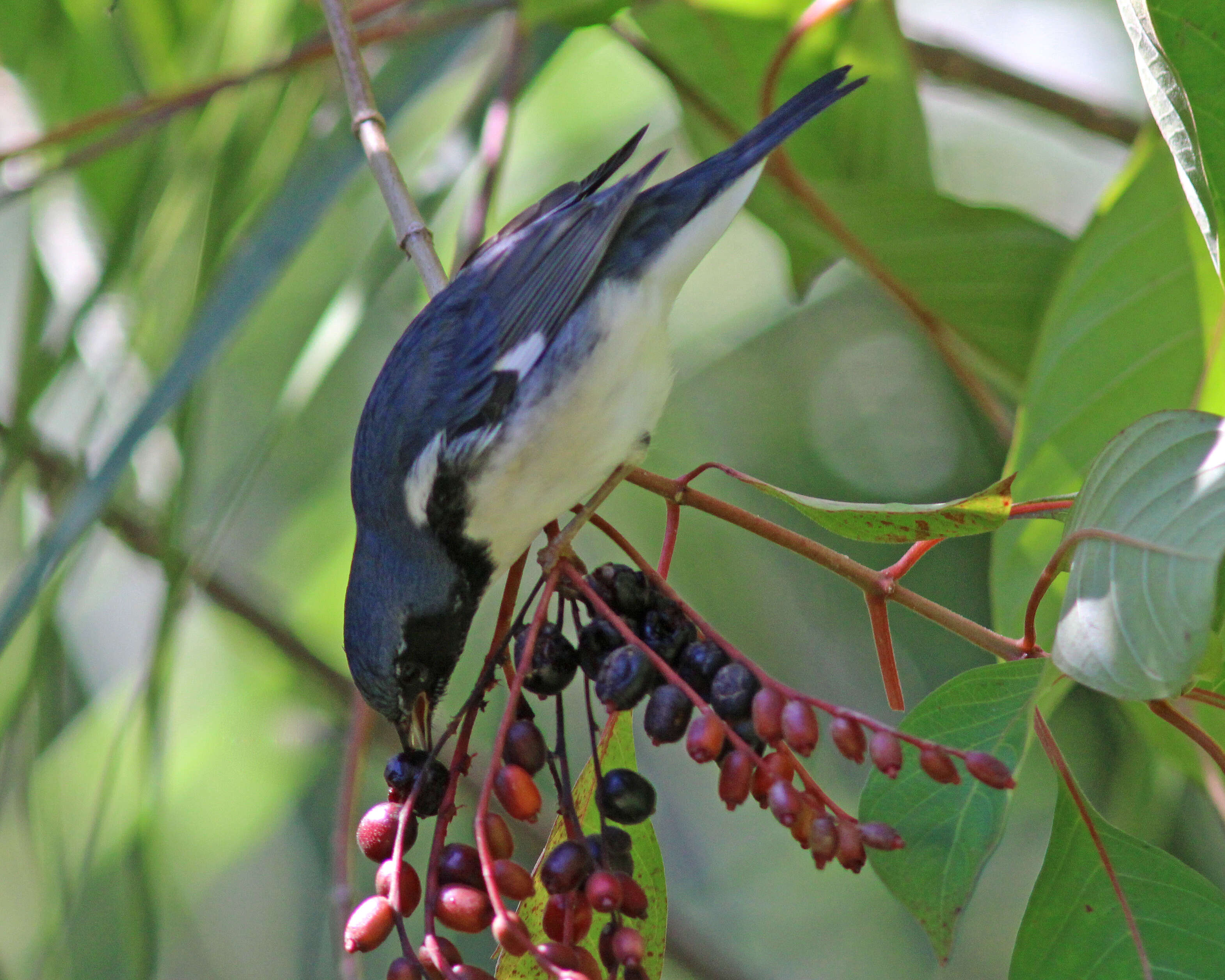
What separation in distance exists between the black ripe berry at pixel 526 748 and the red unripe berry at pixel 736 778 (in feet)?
0.71

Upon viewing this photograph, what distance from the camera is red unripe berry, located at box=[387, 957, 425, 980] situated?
1.16 m

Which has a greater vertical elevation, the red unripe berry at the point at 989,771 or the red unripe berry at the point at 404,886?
the red unripe berry at the point at 404,886

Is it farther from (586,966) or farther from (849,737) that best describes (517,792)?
(849,737)

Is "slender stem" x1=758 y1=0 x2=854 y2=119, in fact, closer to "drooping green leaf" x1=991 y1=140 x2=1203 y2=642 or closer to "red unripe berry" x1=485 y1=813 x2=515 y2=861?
"drooping green leaf" x1=991 y1=140 x2=1203 y2=642

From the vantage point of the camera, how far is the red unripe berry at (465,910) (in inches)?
44.9

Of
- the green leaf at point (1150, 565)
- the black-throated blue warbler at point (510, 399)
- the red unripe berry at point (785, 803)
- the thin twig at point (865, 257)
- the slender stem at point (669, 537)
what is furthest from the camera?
the thin twig at point (865, 257)

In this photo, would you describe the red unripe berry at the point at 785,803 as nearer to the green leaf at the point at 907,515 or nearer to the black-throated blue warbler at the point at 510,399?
the green leaf at the point at 907,515

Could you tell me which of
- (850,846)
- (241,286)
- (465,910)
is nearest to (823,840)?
(850,846)

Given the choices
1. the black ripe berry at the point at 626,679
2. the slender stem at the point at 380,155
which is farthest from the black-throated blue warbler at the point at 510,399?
the black ripe berry at the point at 626,679

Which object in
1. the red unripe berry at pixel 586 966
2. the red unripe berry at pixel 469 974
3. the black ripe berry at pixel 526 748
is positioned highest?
Result: the black ripe berry at pixel 526 748

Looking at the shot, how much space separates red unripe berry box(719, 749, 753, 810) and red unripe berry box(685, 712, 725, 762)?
0.02 m

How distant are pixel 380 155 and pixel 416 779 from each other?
92cm

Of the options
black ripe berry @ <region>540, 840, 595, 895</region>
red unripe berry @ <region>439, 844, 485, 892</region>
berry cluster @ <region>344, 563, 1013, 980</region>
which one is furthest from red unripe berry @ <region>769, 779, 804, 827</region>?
red unripe berry @ <region>439, 844, 485, 892</region>

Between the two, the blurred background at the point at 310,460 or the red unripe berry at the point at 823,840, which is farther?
the blurred background at the point at 310,460
